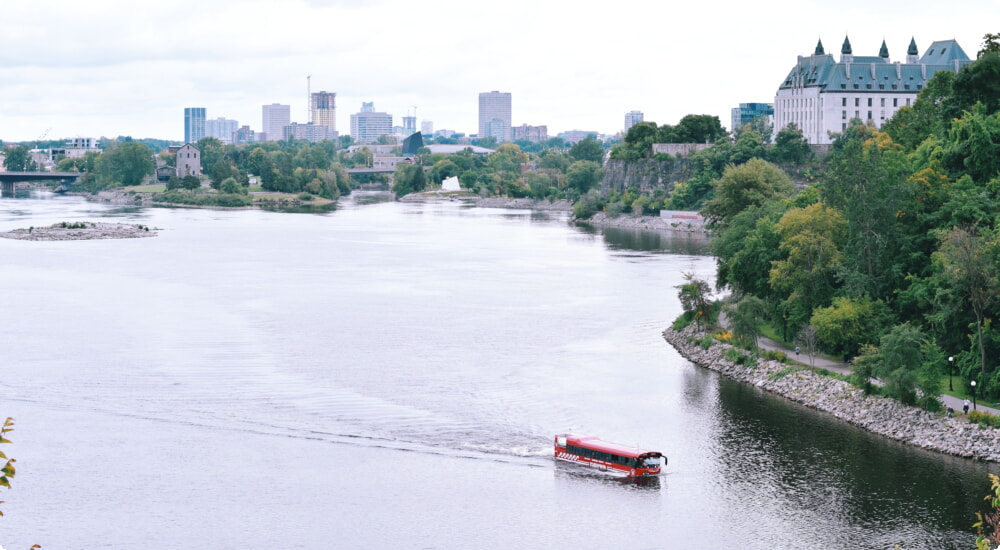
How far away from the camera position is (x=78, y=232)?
327ft

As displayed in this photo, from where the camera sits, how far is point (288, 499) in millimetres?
29891

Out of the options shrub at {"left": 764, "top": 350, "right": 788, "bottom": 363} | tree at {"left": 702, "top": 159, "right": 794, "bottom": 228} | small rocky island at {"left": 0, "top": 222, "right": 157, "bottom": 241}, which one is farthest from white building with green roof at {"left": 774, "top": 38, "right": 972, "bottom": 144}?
shrub at {"left": 764, "top": 350, "right": 788, "bottom": 363}

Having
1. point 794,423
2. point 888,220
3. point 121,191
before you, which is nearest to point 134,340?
point 794,423

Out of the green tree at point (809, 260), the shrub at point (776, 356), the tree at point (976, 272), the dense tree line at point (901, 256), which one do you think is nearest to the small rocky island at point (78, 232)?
the dense tree line at point (901, 256)

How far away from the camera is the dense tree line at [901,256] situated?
36.0 meters

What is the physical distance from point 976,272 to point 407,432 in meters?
18.4

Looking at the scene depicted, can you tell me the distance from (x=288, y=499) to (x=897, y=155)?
109 feet

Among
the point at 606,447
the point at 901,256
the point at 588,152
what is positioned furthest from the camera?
the point at 588,152

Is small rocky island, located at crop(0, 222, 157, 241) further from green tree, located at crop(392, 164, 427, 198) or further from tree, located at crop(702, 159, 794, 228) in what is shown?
green tree, located at crop(392, 164, 427, 198)

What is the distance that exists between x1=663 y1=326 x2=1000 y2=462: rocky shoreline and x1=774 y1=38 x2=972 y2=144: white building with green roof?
81651 mm

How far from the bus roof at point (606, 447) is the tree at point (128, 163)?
157m

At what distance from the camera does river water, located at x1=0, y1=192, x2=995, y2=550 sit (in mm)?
28234

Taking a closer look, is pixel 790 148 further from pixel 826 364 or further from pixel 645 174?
pixel 826 364

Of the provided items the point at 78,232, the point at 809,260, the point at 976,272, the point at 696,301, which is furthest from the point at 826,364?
the point at 78,232
